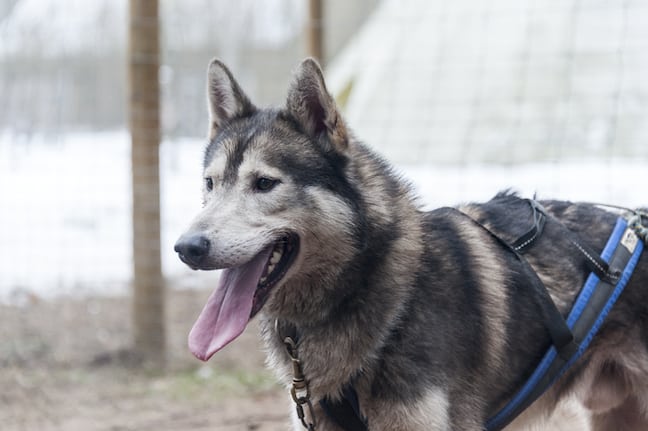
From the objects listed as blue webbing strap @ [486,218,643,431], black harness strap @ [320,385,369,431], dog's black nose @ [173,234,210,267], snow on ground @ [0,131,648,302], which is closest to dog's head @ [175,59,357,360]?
dog's black nose @ [173,234,210,267]

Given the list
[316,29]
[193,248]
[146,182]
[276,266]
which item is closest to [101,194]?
[146,182]

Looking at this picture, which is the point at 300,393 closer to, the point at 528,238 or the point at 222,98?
the point at 528,238

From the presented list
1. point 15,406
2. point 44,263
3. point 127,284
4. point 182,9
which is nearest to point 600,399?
point 15,406

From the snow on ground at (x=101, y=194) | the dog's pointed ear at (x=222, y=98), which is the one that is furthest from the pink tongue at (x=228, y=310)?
the snow on ground at (x=101, y=194)

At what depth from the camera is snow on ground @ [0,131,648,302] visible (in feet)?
25.1

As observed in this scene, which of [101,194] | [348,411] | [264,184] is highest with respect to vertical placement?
[264,184]

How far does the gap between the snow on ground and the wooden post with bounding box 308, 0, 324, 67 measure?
1856 mm

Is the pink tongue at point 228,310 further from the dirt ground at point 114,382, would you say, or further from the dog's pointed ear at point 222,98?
the dirt ground at point 114,382

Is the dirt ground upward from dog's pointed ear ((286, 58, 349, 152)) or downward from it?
downward

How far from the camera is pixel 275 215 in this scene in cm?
255

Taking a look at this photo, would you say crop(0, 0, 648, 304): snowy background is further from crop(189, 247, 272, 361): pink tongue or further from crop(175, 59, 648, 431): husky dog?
crop(189, 247, 272, 361): pink tongue

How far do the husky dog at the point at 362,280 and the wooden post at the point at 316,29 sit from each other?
3.16 metres

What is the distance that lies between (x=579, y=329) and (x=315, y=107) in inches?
48.7

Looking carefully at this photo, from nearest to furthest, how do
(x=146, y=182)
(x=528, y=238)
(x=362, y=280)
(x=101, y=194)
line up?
1. (x=362, y=280)
2. (x=528, y=238)
3. (x=146, y=182)
4. (x=101, y=194)
